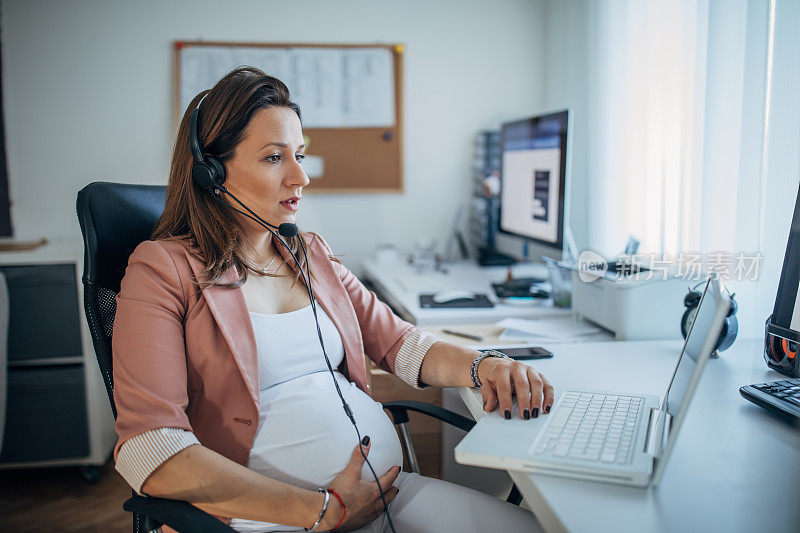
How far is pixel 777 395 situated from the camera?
3.50ft

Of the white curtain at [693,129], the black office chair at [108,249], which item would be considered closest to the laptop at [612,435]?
the black office chair at [108,249]

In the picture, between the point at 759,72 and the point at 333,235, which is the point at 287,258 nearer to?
the point at 759,72

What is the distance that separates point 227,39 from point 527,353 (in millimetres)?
2070

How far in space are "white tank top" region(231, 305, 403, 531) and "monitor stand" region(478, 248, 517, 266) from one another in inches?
60.3

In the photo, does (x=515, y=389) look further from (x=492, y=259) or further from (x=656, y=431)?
(x=492, y=259)

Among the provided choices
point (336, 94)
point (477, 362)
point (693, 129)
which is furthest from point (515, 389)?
point (336, 94)

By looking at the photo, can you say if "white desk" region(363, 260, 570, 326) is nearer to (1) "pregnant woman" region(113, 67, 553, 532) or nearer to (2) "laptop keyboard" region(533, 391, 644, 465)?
(1) "pregnant woman" region(113, 67, 553, 532)

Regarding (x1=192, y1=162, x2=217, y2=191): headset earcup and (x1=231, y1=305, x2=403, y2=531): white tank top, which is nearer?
(x1=231, y1=305, x2=403, y2=531): white tank top

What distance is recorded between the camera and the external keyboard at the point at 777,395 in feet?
3.34

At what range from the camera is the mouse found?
6.38 ft

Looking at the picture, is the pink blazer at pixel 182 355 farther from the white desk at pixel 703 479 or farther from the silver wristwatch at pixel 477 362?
the white desk at pixel 703 479

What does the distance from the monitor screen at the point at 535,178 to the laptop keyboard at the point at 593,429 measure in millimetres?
894

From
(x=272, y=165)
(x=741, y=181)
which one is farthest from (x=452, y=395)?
(x=741, y=181)

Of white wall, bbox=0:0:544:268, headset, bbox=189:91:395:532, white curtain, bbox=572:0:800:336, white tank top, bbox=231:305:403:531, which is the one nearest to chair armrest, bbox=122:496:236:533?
white tank top, bbox=231:305:403:531
